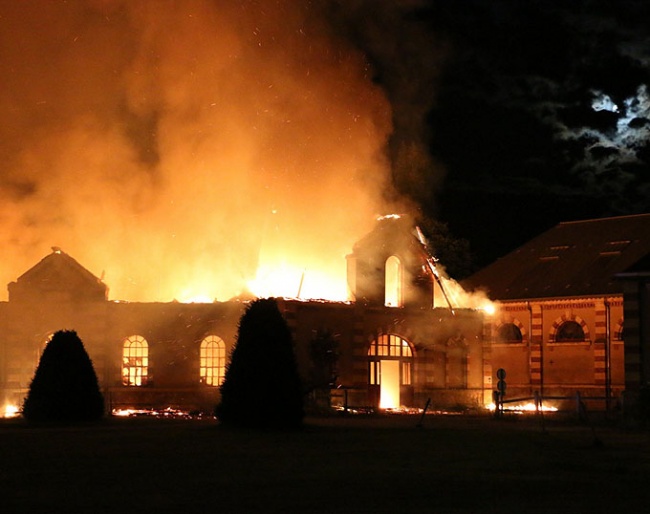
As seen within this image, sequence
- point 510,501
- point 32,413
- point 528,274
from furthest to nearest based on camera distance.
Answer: point 528,274 < point 32,413 < point 510,501

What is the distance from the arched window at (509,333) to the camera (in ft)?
168

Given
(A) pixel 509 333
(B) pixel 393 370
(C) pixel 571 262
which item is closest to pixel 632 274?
(B) pixel 393 370

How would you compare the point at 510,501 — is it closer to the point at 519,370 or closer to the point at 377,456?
the point at 377,456

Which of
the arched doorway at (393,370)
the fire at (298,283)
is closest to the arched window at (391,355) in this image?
the arched doorway at (393,370)

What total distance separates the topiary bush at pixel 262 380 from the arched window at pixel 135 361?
44.7 feet

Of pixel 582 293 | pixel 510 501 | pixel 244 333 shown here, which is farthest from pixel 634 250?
pixel 510 501

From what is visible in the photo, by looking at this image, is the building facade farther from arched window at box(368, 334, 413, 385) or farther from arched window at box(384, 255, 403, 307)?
arched window at box(368, 334, 413, 385)

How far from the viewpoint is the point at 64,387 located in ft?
86.9

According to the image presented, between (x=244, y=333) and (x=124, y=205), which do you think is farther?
(x=124, y=205)

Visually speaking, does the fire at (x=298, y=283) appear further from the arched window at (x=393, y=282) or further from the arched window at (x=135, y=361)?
the arched window at (x=135, y=361)

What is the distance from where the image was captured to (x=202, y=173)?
44.4 m

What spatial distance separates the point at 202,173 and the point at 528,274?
16.9m

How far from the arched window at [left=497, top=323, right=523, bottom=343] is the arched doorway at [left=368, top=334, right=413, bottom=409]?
1150 centimetres

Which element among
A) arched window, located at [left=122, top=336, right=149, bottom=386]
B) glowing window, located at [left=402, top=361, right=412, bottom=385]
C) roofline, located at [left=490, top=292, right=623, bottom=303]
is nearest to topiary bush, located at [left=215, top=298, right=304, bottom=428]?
arched window, located at [left=122, top=336, right=149, bottom=386]
